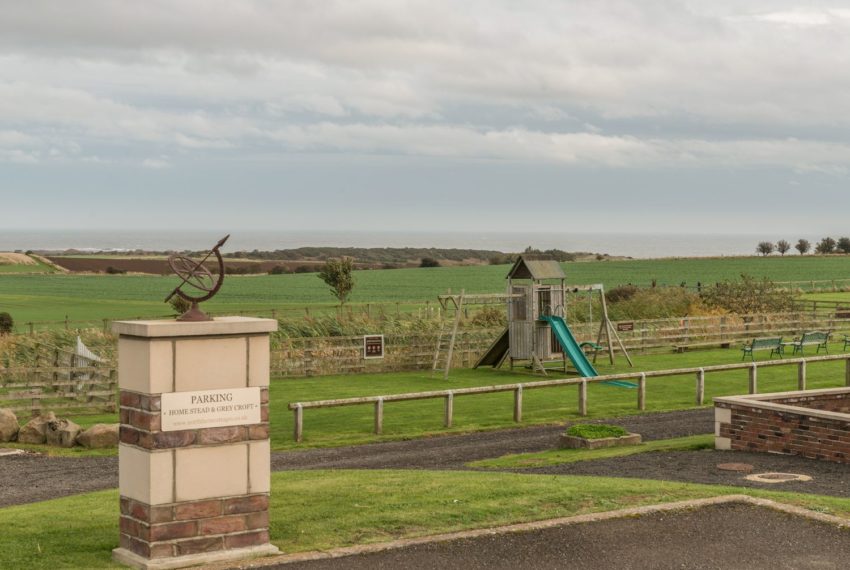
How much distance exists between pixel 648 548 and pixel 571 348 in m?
22.8

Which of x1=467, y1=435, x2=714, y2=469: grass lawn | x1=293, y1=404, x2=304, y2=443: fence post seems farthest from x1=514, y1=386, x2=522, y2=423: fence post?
x1=293, y1=404, x2=304, y2=443: fence post

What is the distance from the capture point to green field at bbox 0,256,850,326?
230ft

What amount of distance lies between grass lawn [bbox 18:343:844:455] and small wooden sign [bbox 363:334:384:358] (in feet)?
2.26

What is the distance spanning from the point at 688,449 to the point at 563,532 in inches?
313

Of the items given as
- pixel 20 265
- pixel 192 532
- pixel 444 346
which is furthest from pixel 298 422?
pixel 20 265

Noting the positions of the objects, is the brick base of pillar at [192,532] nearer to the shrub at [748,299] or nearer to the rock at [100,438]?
the rock at [100,438]

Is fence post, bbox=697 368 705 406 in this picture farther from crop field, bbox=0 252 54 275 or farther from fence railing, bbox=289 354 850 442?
crop field, bbox=0 252 54 275

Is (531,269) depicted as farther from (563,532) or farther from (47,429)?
(563,532)

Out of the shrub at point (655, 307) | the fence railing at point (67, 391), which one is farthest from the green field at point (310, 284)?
the fence railing at point (67, 391)

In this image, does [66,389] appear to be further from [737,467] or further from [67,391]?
[737,467]

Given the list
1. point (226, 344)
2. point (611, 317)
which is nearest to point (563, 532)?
point (226, 344)

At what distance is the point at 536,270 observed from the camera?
114ft

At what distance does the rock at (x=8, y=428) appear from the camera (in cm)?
2173

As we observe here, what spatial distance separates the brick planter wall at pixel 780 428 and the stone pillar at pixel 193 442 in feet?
31.6
